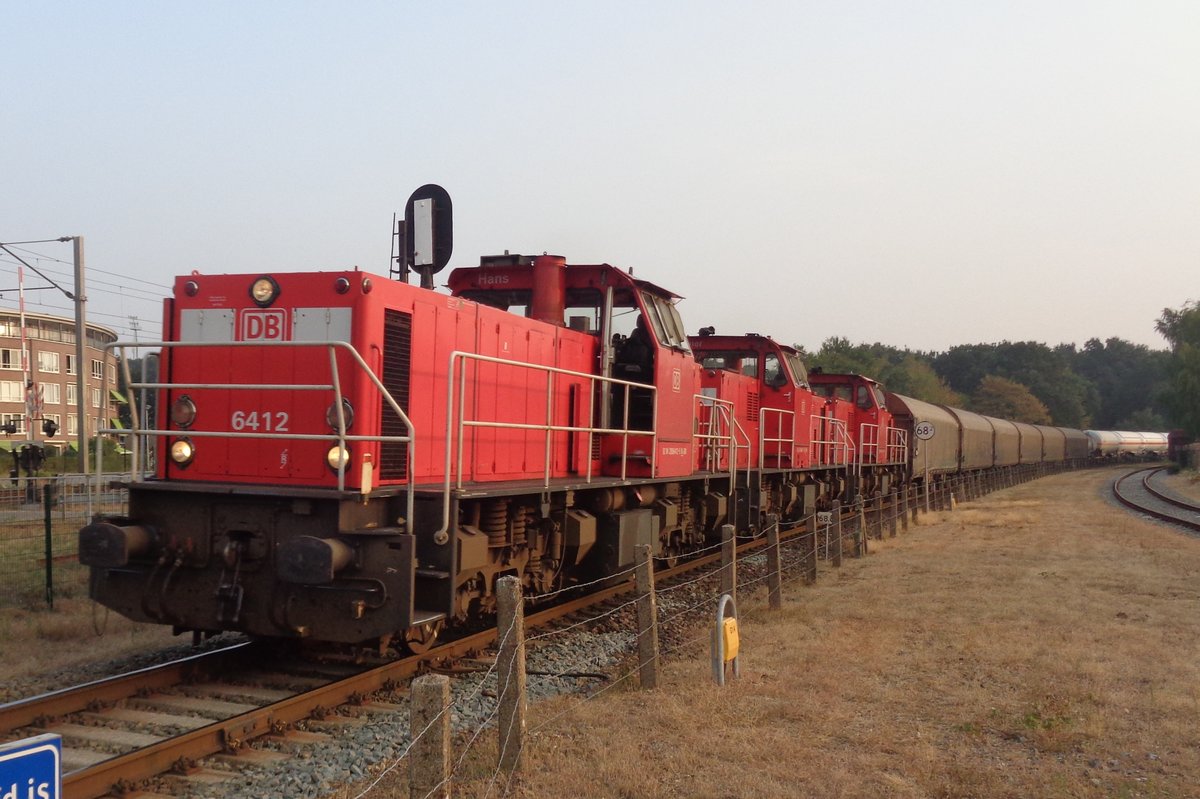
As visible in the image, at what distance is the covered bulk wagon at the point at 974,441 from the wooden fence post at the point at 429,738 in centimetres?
3251

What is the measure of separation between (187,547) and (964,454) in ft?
105

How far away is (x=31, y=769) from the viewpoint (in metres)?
2.00

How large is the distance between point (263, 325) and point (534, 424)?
278 centimetres

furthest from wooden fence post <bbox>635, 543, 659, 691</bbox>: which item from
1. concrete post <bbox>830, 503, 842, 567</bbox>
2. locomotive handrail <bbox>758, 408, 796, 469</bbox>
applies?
locomotive handrail <bbox>758, 408, 796, 469</bbox>

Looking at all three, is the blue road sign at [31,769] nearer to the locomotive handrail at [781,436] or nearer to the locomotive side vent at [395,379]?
the locomotive side vent at [395,379]

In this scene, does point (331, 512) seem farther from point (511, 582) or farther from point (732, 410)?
point (732, 410)

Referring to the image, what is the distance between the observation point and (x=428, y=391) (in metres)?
7.59

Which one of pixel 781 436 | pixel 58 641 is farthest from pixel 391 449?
pixel 781 436

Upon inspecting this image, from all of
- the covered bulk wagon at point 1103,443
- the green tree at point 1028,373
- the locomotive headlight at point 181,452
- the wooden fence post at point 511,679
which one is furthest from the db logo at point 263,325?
the green tree at point 1028,373

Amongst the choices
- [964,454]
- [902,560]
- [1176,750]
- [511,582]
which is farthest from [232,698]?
[964,454]

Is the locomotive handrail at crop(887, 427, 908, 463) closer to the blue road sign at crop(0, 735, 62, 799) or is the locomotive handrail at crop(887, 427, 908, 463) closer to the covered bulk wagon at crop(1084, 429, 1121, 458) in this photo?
the blue road sign at crop(0, 735, 62, 799)

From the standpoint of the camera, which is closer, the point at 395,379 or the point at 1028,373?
the point at 395,379

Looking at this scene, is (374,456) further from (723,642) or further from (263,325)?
(723,642)

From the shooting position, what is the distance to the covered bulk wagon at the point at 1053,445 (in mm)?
54969
